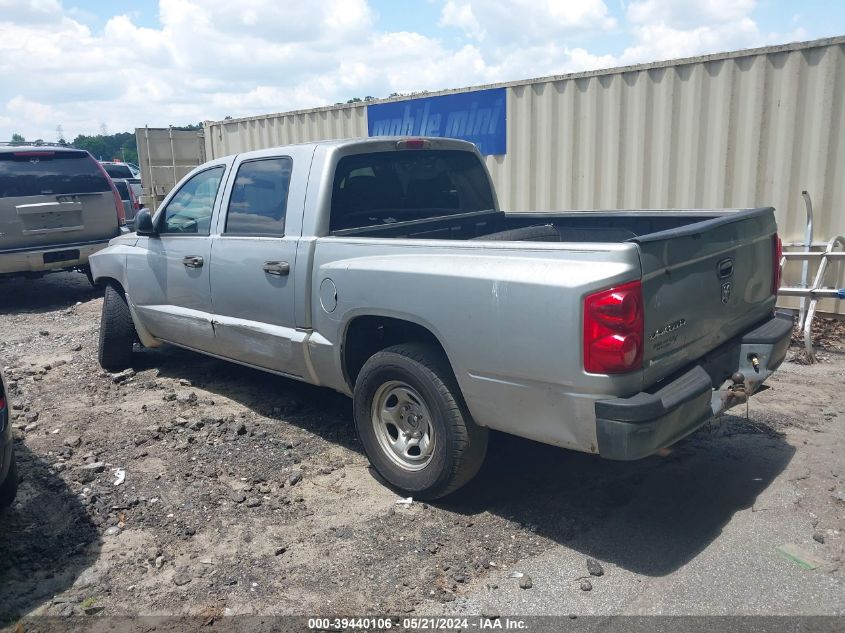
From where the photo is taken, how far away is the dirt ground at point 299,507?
3.32 meters

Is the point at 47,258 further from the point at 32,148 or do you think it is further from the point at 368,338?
the point at 368,338

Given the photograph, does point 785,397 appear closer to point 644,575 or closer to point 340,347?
point 644,575

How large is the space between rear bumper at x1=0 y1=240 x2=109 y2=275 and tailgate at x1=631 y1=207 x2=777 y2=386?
305 inches

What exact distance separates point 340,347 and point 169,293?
7.04 ft

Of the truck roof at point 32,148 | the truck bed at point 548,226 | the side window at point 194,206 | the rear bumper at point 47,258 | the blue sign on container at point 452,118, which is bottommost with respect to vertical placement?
the rear bumper at point 47,258

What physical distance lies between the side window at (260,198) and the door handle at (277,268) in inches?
7.9

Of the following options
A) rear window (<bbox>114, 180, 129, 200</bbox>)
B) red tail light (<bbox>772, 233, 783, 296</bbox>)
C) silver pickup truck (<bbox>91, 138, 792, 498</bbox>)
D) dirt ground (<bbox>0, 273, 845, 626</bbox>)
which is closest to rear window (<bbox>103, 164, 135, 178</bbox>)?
rear window (<bbox>114, 180, 129, 200</bbox>)

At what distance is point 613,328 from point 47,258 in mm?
8585

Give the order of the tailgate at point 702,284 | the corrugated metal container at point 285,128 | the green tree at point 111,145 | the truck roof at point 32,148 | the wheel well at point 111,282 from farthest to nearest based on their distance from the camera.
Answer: the green tree at point 111,145 < the corrugated metal container at point 285,128 < the truck roof at point 32,148 < the wheel well at point 111,282 < the tailgate at point 702,284

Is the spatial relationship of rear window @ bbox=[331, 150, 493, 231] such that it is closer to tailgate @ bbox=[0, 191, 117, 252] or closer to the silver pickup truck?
the silver pickup truck

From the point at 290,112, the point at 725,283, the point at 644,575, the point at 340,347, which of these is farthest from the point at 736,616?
the point at 290,112

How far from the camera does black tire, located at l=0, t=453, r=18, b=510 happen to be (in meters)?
3.73

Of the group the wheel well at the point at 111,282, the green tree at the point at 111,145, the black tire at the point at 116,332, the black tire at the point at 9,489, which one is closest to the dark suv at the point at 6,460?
the black tire at the point at 9,489

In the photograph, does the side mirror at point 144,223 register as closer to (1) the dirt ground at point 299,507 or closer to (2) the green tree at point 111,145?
(1) the dirt ground at point 299,507
